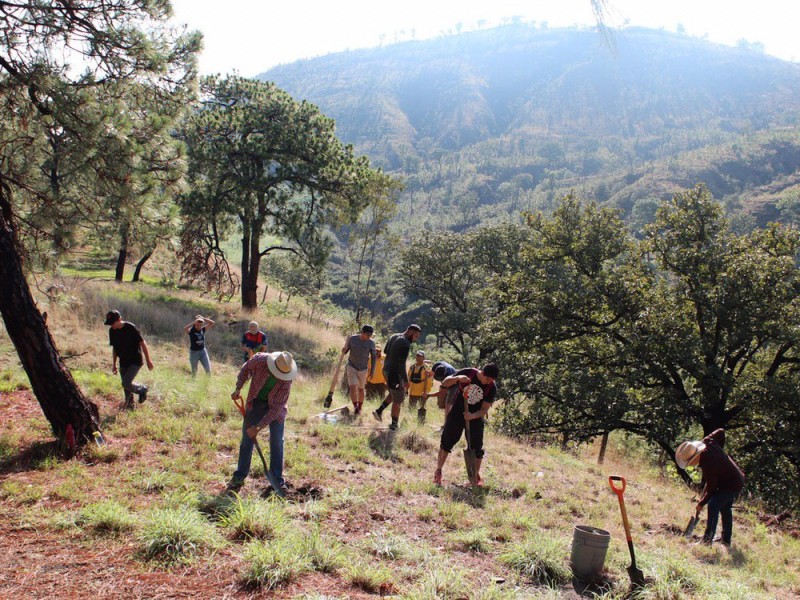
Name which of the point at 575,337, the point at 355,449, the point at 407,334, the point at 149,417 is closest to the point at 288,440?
the point at 355,449

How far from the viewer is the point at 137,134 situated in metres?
8.03

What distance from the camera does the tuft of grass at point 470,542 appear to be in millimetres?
5430

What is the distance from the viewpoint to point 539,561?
5.05 m

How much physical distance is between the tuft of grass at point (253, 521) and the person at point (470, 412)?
2.95 m

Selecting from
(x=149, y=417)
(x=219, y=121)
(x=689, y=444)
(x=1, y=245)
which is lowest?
(x=149, y=417)

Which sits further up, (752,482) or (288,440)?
(288,440)

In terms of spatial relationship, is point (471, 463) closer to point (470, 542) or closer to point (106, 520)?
point (470, 542)

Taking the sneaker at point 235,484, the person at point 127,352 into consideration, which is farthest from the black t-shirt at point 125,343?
the sneaker at point 235,484

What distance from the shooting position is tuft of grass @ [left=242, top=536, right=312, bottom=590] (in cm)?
407

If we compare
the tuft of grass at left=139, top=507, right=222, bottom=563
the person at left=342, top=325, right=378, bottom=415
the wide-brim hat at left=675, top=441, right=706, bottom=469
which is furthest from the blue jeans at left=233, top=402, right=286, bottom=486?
the wide-brim hat at left=675, top=441, right=706, bottom=469

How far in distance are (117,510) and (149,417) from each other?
3701 millimetres

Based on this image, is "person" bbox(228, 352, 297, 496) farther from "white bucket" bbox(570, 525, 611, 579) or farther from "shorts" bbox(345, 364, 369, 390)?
"shorts" bbox(345, 364, 369, 390)

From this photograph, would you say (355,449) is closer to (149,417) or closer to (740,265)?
(149,417)

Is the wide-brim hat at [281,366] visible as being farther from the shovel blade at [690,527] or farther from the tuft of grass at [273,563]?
the shovel blade at [690,527]
